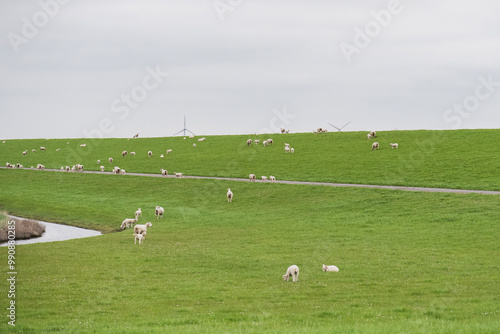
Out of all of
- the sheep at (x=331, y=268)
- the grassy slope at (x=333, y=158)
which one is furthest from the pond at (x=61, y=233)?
the sheep at (x=331, y=268)

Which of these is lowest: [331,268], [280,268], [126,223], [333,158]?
[126,223]

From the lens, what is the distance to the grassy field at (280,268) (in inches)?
714

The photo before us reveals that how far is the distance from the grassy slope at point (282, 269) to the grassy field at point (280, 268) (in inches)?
3.1

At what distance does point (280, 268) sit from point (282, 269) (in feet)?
1.01

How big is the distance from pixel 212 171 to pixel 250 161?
6685 millimetres

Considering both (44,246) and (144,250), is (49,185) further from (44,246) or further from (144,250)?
(144,250)

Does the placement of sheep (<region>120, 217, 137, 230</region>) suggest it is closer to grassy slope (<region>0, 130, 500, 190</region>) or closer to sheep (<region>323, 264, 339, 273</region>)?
grassy slope (<region>0, 130, 500, 190</region>)

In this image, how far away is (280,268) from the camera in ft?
91.9

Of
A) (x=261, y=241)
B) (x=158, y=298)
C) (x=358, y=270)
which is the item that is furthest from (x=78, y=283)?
(x=261, y=241)

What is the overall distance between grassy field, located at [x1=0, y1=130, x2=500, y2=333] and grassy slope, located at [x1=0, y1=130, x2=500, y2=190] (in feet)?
17.7

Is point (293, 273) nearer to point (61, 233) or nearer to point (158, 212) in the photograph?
point (158, 212)

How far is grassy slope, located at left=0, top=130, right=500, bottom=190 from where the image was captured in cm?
6119

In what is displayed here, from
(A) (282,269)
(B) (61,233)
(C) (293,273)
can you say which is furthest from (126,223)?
(C) (293,273)

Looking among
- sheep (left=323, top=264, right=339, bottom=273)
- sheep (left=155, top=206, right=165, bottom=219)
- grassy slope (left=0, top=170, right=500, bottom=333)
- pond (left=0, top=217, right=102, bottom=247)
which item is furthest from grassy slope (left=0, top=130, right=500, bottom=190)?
sheep (left=323, top=264, right=339, bottom=273)
